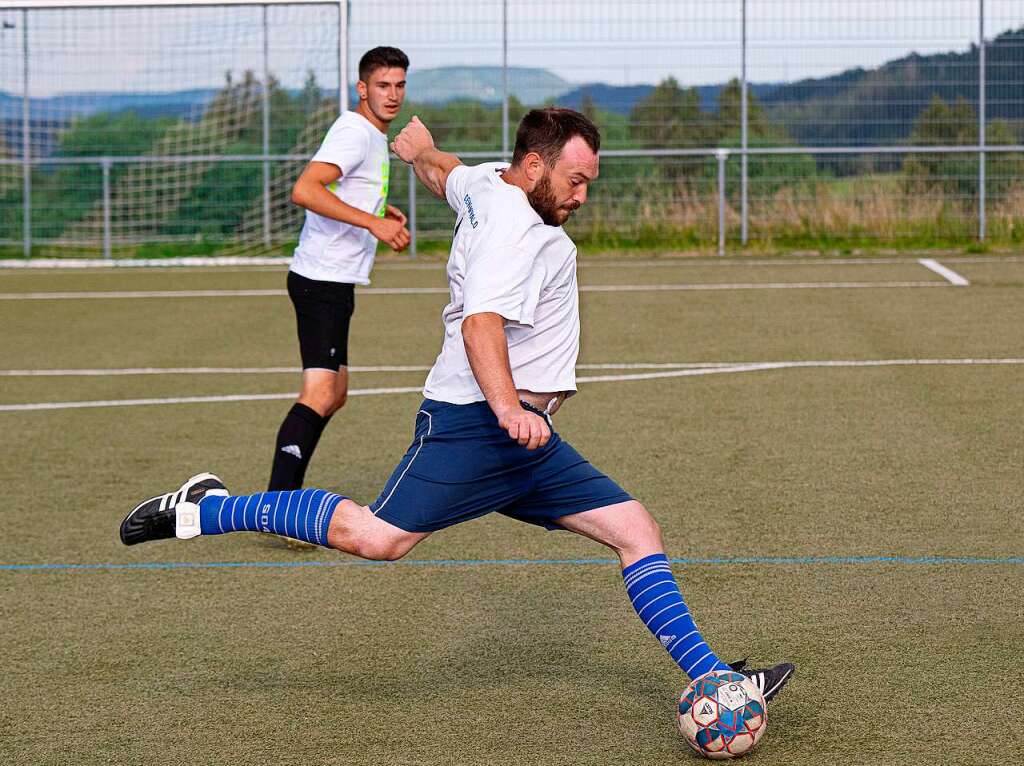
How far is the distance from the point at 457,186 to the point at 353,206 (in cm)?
207

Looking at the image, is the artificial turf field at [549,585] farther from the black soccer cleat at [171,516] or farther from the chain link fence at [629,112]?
the chain link fence at [629,112]

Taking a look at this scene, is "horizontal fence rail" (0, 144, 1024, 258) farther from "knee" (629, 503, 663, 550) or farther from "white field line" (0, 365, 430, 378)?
"knee" (629, 503, 663, 550)

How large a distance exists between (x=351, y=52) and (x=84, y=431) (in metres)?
11.9

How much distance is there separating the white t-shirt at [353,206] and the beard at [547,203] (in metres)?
2.55

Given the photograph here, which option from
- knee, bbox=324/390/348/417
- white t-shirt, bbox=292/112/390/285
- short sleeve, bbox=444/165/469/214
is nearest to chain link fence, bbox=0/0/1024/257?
white t-shirt, bbox=292/112/390/285

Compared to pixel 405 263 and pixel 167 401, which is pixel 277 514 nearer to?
pixel 167 401

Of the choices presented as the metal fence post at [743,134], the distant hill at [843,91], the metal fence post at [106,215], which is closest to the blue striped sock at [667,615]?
the metal fence post at [743,134]

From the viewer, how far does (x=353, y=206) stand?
22.2 feet

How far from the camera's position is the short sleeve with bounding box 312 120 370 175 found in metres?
6.71

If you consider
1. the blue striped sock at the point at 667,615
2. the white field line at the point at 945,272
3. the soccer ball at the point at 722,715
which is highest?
the white field line at the point at 945,272

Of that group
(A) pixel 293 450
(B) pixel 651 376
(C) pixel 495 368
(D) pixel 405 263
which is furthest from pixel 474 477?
(D) pixel 405 263

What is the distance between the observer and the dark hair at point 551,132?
4.27 meters

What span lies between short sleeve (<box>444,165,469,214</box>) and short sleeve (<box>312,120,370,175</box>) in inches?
71.9

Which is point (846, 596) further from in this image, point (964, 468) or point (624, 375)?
point (624, 375)
